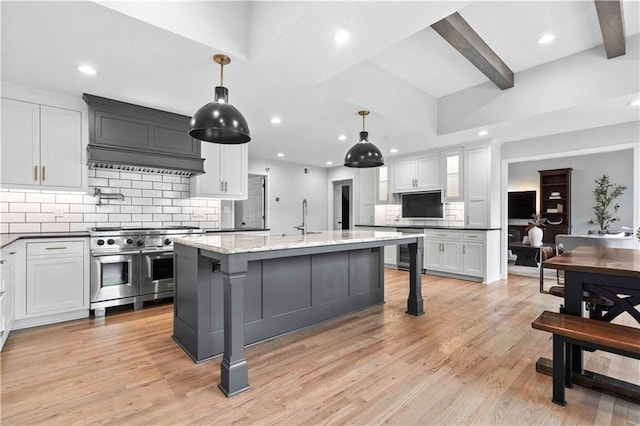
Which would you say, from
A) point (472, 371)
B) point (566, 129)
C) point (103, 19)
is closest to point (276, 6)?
point (103, 19)

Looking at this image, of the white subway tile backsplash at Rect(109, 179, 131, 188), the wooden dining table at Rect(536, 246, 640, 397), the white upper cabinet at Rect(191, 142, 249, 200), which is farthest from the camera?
the white upper cabinet at Rect(191, 142, 249, 200)

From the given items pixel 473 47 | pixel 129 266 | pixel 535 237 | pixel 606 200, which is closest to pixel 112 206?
pixel 129 266

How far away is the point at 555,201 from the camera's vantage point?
8.84 m

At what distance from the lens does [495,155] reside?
5.44 m

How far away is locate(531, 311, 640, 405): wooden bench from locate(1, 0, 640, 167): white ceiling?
210 centimetres

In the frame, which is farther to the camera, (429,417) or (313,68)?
(313,68)

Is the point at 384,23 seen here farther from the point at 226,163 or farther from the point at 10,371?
the point at 10,371

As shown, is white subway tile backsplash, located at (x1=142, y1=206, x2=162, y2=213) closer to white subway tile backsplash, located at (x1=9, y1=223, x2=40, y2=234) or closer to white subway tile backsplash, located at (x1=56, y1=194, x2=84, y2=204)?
white subway tile backsplash, located at (x1=56, y1=194, x2=84, y2=204)

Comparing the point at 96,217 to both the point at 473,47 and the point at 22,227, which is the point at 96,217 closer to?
the point at 22,227

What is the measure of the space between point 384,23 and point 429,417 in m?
2.53

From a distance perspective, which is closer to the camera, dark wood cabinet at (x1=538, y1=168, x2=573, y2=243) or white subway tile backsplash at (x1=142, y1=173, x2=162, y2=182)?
white subway tile backsplash at (x1=142, y1=173, x2=162, y2=182)

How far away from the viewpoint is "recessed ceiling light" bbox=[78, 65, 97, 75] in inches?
111

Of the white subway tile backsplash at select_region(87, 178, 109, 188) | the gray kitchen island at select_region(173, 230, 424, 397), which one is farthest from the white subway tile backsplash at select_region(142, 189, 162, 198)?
the gray kitchen island at select_region(173, 230, 424, 397)

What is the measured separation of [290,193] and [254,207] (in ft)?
3.19
